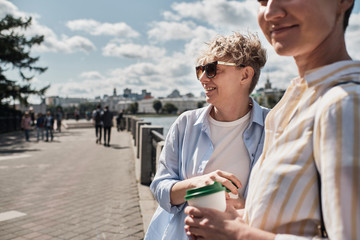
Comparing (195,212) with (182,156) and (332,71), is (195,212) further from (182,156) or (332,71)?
(182,156)

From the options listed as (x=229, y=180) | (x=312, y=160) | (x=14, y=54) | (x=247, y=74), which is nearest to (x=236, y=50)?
(x=247, y=74)

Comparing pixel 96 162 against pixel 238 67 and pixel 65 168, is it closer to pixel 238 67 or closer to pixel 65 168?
pixel 65 168

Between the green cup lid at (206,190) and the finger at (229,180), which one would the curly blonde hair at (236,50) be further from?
the green cup lid at (206,190)

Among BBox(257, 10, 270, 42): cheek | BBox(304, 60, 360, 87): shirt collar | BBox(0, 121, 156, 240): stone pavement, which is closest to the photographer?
BBox(304, 60, 360, 87): shirt collar

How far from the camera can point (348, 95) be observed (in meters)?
0.76

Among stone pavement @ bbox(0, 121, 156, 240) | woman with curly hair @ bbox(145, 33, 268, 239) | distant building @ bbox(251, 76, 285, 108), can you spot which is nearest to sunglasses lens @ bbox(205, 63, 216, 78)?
woman with curly hair @ bbox(145, 33, 268, 239)

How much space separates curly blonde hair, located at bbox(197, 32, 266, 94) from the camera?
6.01ft

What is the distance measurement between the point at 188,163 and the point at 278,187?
0.90 meters

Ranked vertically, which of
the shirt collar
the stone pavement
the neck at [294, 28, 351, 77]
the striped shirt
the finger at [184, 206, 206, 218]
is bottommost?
the stone pavement

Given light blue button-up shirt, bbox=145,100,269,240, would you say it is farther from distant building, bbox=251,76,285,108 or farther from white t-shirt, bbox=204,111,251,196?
distant building, bbox=251,76,285,108

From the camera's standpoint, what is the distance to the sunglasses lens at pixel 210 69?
1.85 metres

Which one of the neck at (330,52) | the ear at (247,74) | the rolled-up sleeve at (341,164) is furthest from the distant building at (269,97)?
the rolled-up sleeve at (341,164)

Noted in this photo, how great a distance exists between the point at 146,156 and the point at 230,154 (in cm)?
539

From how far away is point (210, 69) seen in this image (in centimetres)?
186
